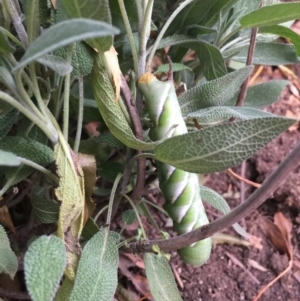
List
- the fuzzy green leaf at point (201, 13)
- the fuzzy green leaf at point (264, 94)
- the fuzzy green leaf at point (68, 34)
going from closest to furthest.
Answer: the fuzzy green leaf at point (68, 34) < the fuzzy green leaf at point (201, 13) < the fuzzy green leaf at point (264, 94)

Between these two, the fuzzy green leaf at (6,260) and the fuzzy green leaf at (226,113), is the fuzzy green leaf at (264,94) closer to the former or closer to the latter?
the fuzzy green leaf at (226,113)

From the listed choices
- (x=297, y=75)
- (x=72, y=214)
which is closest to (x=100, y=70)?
(x=72, y=214)

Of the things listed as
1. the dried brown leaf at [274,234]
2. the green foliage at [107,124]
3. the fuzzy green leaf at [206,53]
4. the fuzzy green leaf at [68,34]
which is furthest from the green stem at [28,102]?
the dried brown leaf at [274,234]

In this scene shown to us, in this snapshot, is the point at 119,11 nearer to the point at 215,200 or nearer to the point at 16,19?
the point at 16,19

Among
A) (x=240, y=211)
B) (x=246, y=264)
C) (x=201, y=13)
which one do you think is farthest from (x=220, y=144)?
(x=246, y=264)

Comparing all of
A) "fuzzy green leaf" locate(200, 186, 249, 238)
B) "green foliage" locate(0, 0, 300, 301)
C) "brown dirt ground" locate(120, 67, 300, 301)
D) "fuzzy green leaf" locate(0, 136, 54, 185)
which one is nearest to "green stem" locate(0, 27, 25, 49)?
"green foliage" locate(0, 0, 300, 301)

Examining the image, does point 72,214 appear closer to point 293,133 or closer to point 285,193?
point 285,193

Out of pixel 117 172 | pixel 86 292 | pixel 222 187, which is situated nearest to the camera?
pixel 86 292
